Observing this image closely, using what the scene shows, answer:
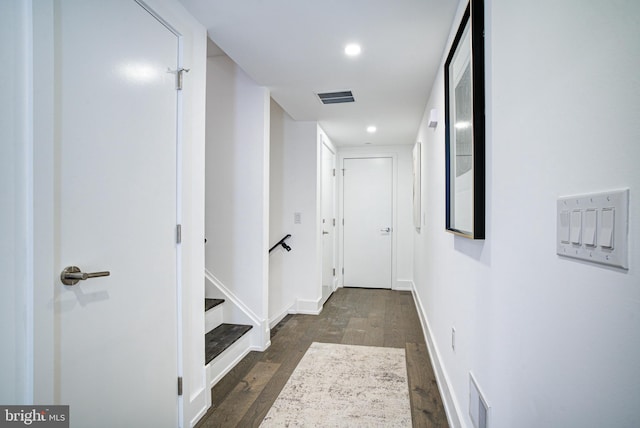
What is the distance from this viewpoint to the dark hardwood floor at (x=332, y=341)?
199cm

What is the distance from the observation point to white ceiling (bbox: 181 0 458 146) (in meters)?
1.80

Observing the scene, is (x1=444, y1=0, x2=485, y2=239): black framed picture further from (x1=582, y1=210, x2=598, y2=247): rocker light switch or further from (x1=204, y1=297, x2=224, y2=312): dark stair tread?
(x1=204, y1=297, x2=224, y2=312): dark stair tread

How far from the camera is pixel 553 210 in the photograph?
0.74 m

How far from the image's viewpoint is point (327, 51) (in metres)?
2.26

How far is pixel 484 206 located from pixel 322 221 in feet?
10.2

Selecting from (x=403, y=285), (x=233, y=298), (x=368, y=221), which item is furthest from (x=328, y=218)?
(x=233, y=298)

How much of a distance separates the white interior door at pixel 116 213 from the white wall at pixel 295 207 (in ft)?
7.60

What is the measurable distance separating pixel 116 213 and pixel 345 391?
1796 millimetres

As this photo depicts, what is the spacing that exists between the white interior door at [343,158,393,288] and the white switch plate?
189 inches

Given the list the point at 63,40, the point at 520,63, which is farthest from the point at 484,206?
the point at 63,40

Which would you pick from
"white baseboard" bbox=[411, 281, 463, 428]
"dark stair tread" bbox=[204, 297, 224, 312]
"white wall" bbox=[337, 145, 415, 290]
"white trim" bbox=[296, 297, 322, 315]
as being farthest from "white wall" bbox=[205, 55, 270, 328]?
"white wall" bbox=[337, 145, 415, 290]

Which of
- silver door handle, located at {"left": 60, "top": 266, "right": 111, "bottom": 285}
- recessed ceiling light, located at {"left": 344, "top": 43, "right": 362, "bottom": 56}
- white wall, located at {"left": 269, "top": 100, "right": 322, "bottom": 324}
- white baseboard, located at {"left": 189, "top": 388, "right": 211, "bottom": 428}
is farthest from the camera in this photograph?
white wall, located at {"left": 269, "top": 100, "right": 322, "bottom": 324}

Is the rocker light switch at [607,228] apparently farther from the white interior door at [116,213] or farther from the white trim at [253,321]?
the white trim at [253,321]

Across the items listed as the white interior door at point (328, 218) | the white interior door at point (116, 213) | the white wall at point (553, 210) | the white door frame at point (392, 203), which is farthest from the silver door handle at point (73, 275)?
the white door frame at point (392, 203)
